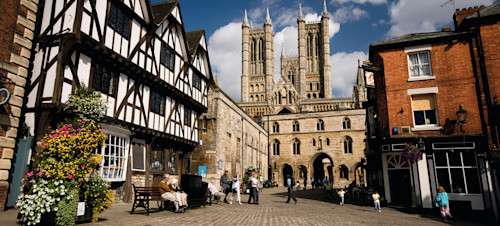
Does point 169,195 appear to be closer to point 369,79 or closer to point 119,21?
point 119,21

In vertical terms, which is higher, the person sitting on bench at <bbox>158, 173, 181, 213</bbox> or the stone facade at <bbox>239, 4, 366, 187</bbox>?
the stone facade at <bbox>239, 4, 366, 187</bbox>

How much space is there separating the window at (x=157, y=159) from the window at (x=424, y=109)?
12952 mm

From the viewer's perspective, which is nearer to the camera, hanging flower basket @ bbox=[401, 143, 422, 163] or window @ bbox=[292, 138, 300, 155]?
hanging flower basket @ bbox=[401, 143, 422, 163]

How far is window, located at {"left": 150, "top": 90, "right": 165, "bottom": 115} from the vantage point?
1526 centimetres

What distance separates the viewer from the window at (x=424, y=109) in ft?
44.4

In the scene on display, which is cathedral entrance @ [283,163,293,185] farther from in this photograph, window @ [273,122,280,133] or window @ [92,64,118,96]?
window @ [92,64,118,96]

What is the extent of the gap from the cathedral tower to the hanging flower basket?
250 ft

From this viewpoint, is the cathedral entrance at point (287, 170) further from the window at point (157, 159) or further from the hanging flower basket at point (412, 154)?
the hanging flower basket at point (412, 154)

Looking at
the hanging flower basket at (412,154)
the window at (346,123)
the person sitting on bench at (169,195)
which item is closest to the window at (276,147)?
the window at (346,123)

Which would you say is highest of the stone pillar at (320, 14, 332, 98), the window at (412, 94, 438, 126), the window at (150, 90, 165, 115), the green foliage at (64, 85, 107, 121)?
the stone pillar at (320, 14, 332, 98)

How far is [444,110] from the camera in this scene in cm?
1323

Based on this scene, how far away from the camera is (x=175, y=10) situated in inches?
674

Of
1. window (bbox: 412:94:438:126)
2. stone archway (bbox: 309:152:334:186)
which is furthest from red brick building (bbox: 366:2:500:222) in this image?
stone archway (bbox: 309:152:334:186)

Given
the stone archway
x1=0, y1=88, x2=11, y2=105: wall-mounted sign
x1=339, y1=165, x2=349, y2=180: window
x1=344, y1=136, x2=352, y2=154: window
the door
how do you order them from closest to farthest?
x1=0, y1=88, x2=11, y2=105: wall-mounted sign, the door, x1=344, y1=136, x2=352, y2=154: window, the stone archway, x1=339, y1=165, x2=349, y2=180: window
